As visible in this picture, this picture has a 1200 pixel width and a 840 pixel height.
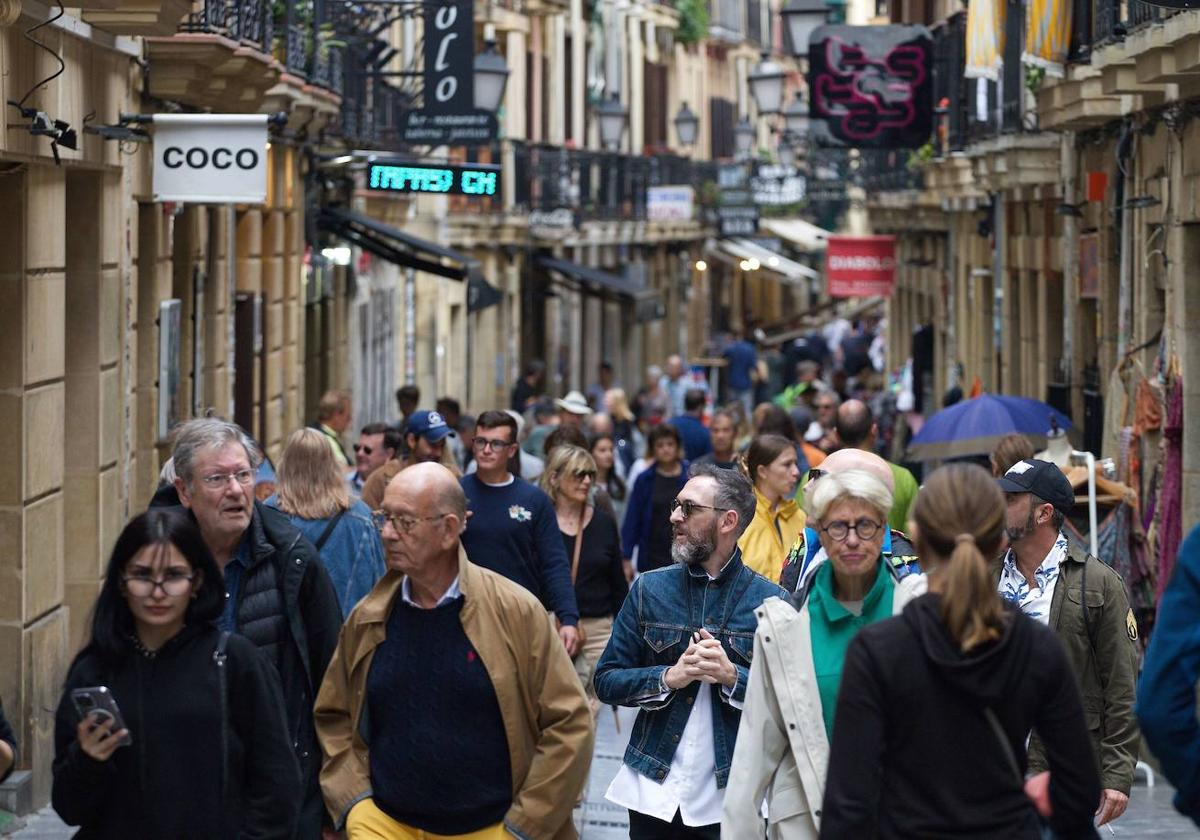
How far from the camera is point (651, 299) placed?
40.2 metres

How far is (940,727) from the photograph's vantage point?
15.9ft

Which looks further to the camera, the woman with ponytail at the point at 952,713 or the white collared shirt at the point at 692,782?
the white collared shirt at the point at 692,782

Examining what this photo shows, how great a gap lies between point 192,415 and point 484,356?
2171 centimetres

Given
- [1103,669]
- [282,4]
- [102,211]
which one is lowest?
[1103,669]

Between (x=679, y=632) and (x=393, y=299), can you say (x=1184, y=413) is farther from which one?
(x=393, y=299)

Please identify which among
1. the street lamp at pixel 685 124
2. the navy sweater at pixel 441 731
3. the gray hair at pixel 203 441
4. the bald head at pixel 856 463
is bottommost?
the navy sweater at pixel 441 731

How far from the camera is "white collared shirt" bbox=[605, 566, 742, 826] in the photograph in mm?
6711

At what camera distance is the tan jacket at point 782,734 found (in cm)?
577

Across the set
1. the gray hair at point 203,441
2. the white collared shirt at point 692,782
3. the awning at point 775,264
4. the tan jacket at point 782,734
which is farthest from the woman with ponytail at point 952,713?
the awning at point 775,264

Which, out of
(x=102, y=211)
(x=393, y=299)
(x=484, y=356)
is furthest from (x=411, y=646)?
(x=484, y=356)

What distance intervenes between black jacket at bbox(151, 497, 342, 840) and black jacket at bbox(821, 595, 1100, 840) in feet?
6.45

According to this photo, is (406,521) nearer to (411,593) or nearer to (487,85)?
(411,593)

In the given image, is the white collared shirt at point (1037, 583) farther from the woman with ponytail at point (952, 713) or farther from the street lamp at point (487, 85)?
the street lamp at point (487, 85)

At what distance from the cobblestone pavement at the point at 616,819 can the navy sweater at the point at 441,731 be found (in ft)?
13.5
